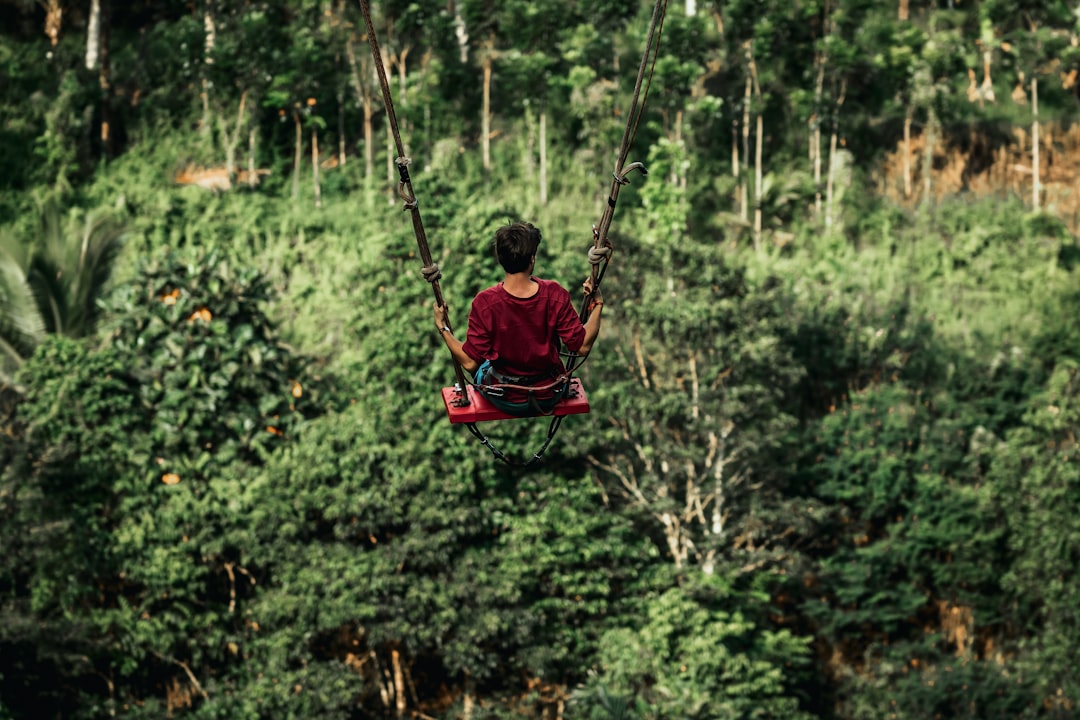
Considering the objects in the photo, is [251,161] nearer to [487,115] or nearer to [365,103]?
[365,103]

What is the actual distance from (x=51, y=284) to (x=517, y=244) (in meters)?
14.0

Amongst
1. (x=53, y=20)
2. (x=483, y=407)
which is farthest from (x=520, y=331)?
(x=53, y=20)

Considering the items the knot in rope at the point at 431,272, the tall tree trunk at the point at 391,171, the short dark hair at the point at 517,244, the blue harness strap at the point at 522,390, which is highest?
the short dark hair at the point at 517,244

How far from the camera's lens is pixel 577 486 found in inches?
733

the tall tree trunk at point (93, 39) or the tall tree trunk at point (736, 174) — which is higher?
the tall tree trunk at point (93, 39)

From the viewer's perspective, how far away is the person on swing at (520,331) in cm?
718

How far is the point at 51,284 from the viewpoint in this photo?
1958cm

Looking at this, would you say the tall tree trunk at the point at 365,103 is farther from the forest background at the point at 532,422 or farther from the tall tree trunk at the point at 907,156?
the tall tree trunk at the point at 907,156

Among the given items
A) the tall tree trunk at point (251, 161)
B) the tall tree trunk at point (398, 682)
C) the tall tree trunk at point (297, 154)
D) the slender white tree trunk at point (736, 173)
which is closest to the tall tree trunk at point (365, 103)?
the tall tree trunk at point (297, 154)

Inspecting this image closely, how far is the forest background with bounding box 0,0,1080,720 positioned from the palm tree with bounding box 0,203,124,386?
0.05m

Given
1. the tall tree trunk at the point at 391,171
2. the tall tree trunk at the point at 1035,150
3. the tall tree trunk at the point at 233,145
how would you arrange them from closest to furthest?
the tall tree trunk at the point at 391,171 < the tall tree trunk at the point at 233,145 < the tall tree trunk at the point at 1035,150

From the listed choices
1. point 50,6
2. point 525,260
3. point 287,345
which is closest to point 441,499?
point 287,345

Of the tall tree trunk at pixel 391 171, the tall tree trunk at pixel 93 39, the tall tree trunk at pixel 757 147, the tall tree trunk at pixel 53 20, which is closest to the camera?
the tall tree trunk at pixel 391 171

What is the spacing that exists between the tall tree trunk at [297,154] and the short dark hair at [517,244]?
777 inches
